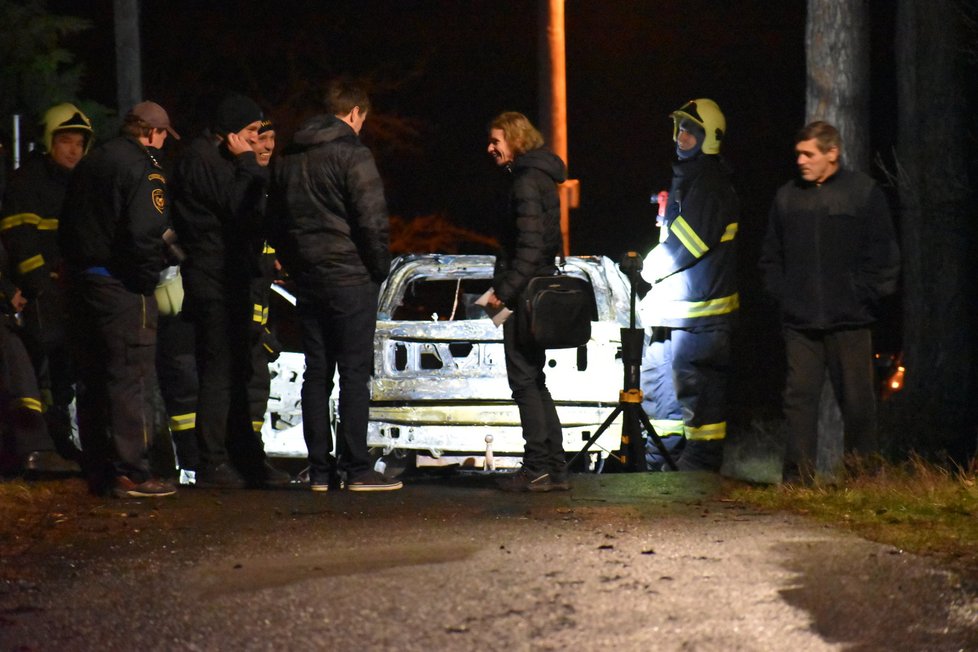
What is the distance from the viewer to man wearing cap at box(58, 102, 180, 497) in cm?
739

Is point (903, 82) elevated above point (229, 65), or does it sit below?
below

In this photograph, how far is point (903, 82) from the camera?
12398 millimetres

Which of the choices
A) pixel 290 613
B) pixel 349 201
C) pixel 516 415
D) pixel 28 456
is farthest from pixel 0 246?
pixel 290 613

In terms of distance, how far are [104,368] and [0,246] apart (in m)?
1.85

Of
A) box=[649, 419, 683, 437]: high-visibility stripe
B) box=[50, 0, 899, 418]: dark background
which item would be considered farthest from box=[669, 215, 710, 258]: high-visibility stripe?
box=[50, 0, 899, 418]: dark background

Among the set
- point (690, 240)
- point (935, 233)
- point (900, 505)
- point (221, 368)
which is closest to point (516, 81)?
point (935, 233)

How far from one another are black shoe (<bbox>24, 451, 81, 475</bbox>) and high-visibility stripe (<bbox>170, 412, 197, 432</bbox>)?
0.68 m

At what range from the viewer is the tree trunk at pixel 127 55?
40.7 ft

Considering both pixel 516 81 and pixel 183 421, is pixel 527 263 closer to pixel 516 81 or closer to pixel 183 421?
pixel 183 421

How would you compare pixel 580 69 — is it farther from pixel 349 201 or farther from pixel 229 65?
pixel 349 201

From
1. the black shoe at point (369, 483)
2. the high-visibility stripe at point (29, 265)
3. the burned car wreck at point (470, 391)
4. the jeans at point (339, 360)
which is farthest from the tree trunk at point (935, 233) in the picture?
the high-visibility stripe at point (29, 265)

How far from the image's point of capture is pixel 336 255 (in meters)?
7.55

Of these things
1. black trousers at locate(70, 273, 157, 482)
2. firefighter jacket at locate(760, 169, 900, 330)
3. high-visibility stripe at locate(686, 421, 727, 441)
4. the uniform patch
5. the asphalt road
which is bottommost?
the asphalt road

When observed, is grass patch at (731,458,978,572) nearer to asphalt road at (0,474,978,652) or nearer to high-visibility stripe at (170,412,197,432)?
asphalt road at (0,474,978,652)
